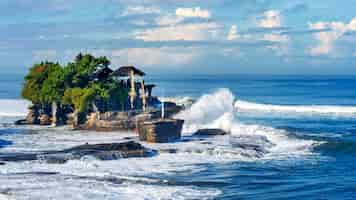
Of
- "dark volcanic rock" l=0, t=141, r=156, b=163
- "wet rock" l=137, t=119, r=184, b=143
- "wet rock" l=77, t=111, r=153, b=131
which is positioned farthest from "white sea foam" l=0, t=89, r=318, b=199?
"wet rock" l=77, t=111, r=153, b=131

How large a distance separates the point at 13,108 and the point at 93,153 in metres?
53.6

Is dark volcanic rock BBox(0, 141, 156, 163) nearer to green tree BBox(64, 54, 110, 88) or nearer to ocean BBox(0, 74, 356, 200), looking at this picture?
ocean BBox(0, 74, 356, 200)

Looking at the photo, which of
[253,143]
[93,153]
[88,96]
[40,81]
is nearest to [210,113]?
[88,96]

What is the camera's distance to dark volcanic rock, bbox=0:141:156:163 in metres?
37.3

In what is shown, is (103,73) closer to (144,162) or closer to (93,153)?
(93,153)

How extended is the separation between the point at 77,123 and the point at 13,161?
20.8m

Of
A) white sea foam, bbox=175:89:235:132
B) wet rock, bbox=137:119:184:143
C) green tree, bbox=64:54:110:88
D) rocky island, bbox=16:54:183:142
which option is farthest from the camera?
green tree, bbox=64:54:110:88

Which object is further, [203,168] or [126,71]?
[126,71]

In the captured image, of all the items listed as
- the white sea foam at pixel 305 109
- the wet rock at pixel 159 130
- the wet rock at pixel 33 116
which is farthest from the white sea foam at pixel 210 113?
the white sea foam at pixel 305 109

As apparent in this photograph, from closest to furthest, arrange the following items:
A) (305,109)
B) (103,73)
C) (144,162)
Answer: (144,162) < (103,73) < (305,109)

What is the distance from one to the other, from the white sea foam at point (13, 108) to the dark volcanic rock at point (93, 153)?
40234 mm

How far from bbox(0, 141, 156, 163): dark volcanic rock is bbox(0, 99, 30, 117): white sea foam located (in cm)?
4023

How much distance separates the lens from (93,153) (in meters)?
38.5

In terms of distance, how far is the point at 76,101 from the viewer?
5762cm
